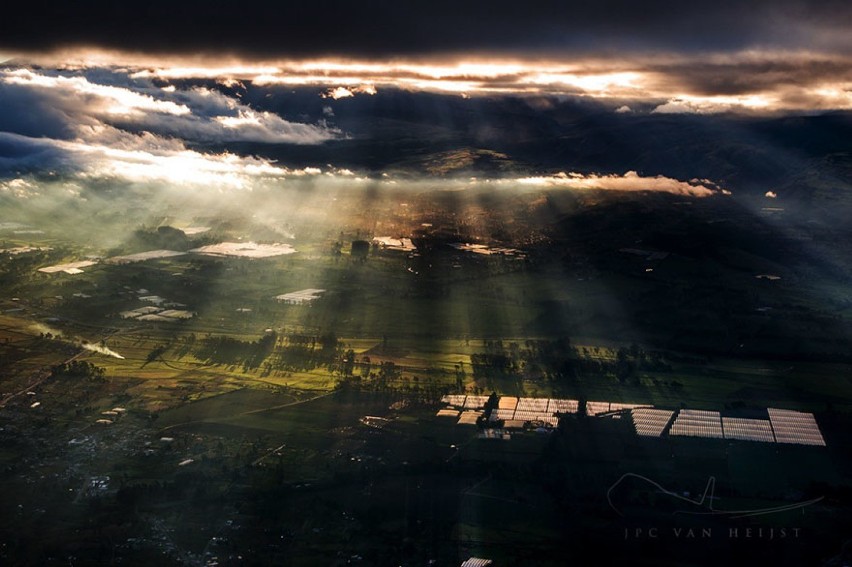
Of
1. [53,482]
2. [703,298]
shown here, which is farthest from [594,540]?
[703,298]

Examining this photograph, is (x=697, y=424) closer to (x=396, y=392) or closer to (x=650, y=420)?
(x=650, y=420)

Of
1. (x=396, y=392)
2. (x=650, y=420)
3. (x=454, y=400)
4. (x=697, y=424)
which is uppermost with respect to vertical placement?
→ (x=697, y=424)

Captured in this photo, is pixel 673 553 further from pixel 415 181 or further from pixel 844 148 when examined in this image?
pixel 844 148

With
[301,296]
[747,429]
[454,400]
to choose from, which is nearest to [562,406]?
[454,400]

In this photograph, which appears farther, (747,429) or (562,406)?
(562,406)

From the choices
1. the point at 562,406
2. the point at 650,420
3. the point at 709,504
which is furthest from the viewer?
the point at 562,406

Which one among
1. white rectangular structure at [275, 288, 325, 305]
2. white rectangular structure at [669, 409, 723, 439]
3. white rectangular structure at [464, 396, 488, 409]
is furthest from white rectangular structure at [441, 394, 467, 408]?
white rectangular structure at [275, 288, 325, 305]

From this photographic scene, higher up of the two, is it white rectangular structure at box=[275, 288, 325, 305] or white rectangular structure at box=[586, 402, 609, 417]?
white rectangular structure at box=[586, 402, 609, 417]

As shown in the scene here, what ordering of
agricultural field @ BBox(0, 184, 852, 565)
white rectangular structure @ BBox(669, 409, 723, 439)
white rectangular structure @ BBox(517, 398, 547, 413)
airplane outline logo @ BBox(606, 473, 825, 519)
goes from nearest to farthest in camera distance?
agricultural field @ BBox(0, 184, 852, 565), airplane outline logo @ BBox(606, 473, 825, 519), white rectangular structure @ BBox(669, 409, 723, 439), white rectangular structure @ BBox(517, 398, 547, 413)

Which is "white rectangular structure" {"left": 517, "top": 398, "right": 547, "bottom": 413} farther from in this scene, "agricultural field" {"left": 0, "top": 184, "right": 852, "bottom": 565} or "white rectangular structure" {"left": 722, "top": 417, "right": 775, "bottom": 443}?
"white rectangular structure" {"left": 722, "top": 417, "right": 775, "bottom": 443}

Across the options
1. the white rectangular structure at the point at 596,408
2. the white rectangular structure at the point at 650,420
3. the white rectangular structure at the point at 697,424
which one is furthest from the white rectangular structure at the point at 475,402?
the white rectangular structure at the point at 697,424

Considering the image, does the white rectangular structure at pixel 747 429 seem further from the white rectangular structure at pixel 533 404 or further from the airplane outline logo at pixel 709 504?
the white rectangular structure at pixel 533 404
